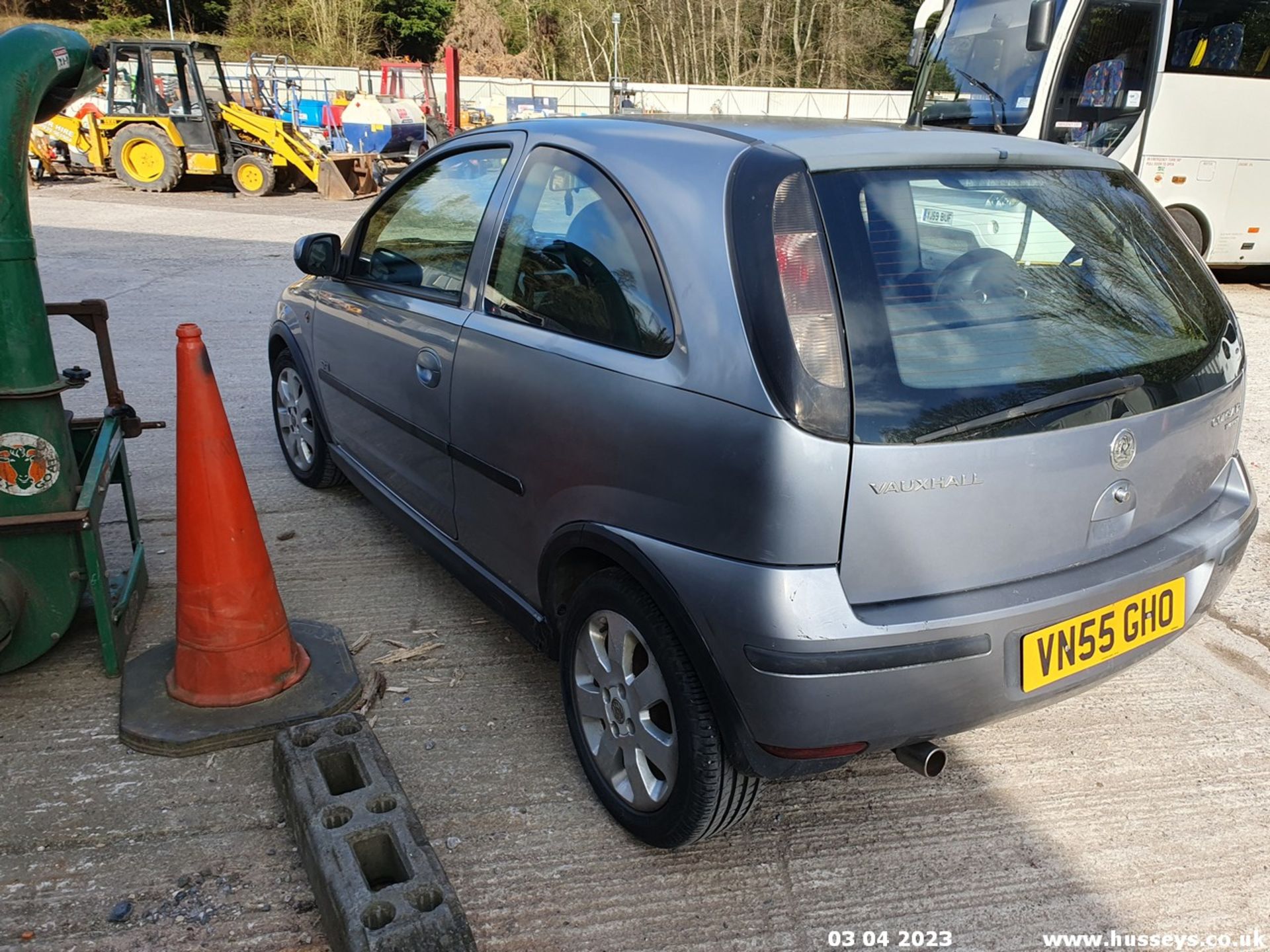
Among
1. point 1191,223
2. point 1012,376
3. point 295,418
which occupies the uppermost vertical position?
point 1012,376

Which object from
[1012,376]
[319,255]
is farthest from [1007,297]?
[319,255]

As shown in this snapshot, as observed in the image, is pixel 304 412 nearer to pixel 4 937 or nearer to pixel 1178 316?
pixel 4 937

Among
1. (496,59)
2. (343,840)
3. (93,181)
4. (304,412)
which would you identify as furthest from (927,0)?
(496,59)

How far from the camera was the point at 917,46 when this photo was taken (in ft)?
37.6

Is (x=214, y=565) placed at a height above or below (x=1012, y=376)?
below

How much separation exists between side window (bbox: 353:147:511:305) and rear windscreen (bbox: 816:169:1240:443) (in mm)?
1340

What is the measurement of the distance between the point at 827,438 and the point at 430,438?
5.14 ft

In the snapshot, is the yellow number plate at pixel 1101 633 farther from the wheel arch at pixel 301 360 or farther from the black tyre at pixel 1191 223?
the black tyre at pixel 1191 223

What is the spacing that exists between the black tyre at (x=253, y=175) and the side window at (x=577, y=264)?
16.6m

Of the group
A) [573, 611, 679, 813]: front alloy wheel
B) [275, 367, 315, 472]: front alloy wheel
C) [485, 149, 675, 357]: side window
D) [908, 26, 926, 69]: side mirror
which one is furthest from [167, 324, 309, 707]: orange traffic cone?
[908, 26, 926, 69]: side mirror

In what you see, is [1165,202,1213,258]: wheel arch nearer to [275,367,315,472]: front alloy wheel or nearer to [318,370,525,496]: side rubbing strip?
[275,367,315,472]: front alloy wheel

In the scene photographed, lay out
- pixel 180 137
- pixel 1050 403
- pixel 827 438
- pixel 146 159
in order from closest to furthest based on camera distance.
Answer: pixel 827 438 → pixel 1050 403 → pixel 180 137 → pixel 146 159

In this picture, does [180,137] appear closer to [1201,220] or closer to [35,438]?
[1201,220]

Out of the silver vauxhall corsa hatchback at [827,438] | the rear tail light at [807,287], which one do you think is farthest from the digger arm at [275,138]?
the rear tail light at [807,287]
